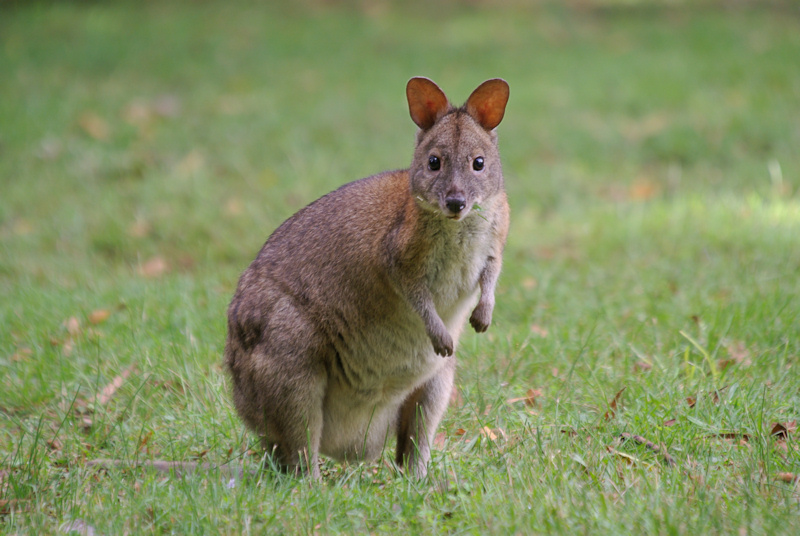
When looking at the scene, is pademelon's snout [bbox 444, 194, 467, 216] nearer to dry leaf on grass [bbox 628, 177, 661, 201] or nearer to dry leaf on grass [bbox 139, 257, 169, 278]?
dry leaf on grass [bbox 139, 257, 169, 278]

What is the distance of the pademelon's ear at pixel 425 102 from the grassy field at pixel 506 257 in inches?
47.5

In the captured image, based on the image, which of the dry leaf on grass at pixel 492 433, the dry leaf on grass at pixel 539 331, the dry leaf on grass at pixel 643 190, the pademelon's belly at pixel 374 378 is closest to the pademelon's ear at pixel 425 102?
the pademelon's belly at pixel 374 378

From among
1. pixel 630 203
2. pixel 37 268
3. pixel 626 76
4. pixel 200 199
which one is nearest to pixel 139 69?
pixel 200 199

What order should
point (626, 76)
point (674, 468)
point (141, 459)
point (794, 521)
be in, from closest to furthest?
point (794, 521)
point (674, 468)
point (141, 459)
point (626, 76)

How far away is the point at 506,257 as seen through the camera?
596cm

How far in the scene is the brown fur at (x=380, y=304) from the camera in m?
3.20

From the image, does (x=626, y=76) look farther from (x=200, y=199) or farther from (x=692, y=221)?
(x=200, y=199)

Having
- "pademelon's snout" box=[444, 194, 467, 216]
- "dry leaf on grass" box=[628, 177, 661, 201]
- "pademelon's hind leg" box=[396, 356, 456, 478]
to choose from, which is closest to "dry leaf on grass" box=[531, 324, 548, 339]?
"pademelon's hind leg" box=[396, 356, 456, 478]

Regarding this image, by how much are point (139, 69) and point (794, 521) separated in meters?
9.66

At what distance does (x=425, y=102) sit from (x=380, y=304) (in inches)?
31.2

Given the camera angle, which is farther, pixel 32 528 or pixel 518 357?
pixel 518 357

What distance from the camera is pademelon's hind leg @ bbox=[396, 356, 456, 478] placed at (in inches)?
134

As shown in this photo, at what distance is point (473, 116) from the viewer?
337 centimetres

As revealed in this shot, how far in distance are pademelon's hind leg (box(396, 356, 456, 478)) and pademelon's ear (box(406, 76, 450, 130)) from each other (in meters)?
0.96
